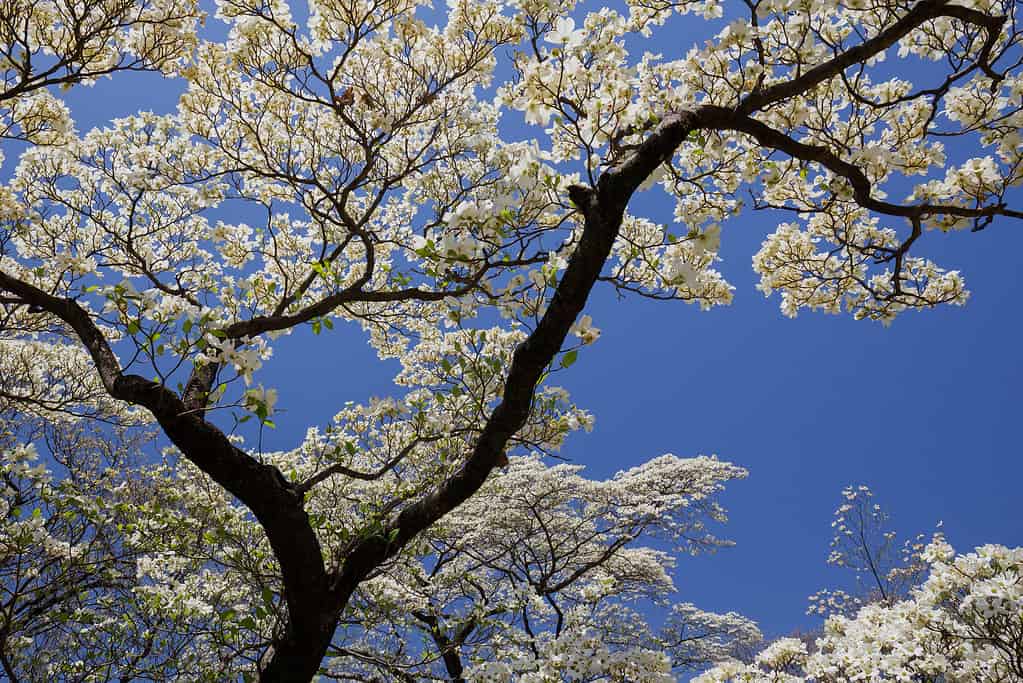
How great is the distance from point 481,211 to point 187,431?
1.43 meters

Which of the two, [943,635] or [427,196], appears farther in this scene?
[427,196]

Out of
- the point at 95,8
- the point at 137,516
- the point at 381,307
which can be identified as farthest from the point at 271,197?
the point at 137,516

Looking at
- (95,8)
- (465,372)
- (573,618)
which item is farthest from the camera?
(573,618)

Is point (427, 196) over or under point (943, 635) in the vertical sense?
over

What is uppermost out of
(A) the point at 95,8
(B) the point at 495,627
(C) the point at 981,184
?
(C) the point at 981,184

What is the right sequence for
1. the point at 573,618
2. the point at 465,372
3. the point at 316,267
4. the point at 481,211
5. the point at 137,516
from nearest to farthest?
the point at 481,211, the point at 316,267, the point at 465,372, the point at 573,618, the point at 137,516

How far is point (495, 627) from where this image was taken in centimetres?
386

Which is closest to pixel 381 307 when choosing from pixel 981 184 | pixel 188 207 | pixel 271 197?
pixel 271 197

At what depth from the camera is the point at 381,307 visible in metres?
5.06

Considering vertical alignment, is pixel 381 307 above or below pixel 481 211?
above

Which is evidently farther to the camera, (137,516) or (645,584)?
(645,584)

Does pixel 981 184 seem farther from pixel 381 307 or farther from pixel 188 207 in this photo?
pixel 188 207

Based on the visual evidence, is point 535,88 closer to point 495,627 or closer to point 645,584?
point 495,627

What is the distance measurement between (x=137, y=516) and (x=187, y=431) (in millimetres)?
2526
